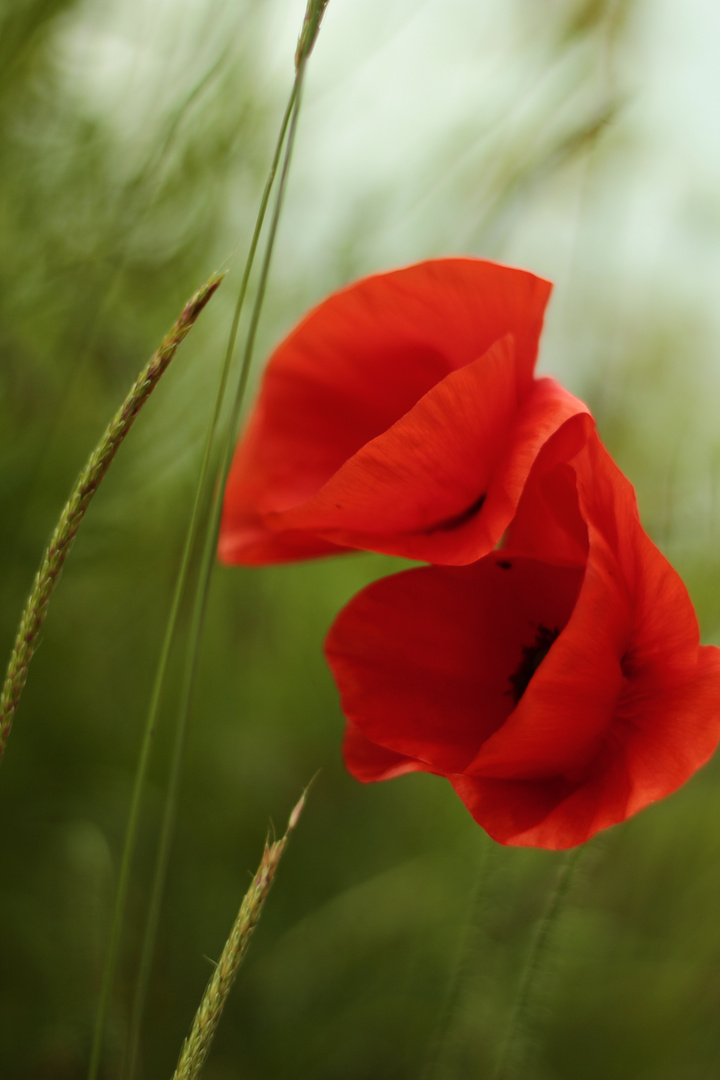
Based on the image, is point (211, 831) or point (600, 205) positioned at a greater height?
point (600, 205)

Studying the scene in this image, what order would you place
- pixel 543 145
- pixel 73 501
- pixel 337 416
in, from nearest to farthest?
pixel 73 501
pixel 337 416
pixel 543 145

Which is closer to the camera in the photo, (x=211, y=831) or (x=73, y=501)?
(x=73, y=501)

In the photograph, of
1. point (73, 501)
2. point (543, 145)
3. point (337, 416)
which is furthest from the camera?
point (543, 145)

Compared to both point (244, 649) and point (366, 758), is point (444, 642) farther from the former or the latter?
point (244, 649)

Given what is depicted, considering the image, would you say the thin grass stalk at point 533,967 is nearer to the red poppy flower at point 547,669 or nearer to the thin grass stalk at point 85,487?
the red poppy flower at point 547,669

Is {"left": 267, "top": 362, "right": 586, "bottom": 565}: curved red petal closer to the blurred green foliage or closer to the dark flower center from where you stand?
the dark flower center

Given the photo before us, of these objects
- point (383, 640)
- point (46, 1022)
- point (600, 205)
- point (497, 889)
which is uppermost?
point (600, 205)

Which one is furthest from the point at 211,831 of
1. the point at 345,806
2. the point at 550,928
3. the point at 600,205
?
the point at 600,205

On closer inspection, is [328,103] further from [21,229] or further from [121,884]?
[121,884]
